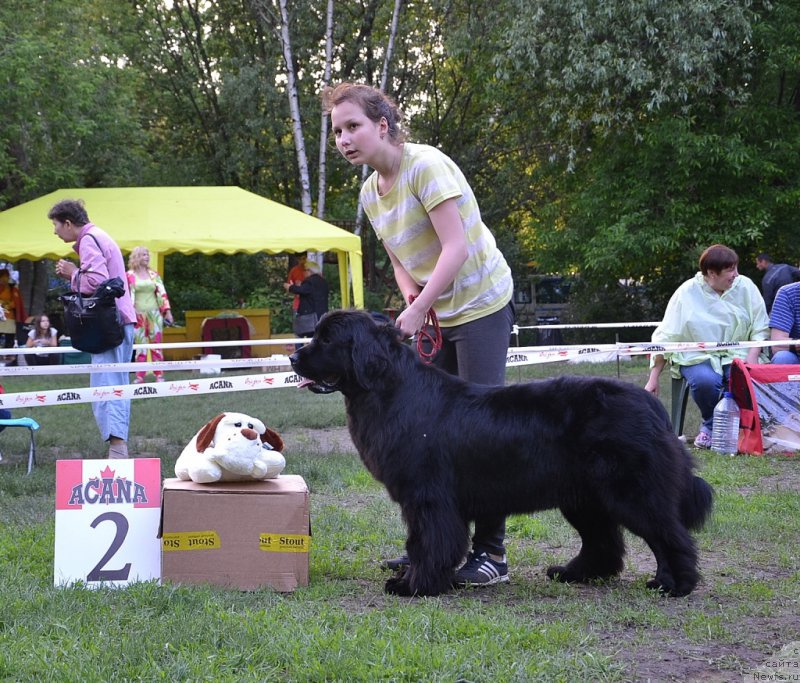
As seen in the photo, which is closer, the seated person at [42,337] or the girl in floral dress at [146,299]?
the girl in floral dress at [146,299]

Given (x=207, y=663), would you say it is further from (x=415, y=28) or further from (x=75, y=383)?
(x=415, y=28)

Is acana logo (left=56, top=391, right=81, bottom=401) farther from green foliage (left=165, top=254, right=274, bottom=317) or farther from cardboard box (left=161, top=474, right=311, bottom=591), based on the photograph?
green foliage (left=165, top=254, right=274, bottom=317)

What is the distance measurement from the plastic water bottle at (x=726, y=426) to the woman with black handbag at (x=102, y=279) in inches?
175

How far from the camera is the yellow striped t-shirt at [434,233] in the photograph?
3.84 meters

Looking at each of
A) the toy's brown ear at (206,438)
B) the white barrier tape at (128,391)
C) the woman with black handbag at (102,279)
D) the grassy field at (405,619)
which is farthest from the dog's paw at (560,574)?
the woman with black handbag at (102,279)

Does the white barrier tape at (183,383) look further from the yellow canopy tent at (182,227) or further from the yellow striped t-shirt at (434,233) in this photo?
the yellow canopy tent at (182,227)

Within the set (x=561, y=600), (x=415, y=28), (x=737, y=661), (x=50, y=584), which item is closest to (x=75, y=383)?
(x=50, y=584)

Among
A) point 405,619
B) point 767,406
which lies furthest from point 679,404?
point 405,619

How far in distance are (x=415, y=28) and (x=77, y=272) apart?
20766 millimetres

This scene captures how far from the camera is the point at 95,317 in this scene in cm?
630

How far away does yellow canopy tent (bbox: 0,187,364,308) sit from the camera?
14.3m

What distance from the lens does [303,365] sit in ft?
12.1

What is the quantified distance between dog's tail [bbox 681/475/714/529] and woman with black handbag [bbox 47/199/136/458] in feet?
13.3

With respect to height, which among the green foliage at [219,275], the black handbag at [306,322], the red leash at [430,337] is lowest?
the black handbag at [306,322]
